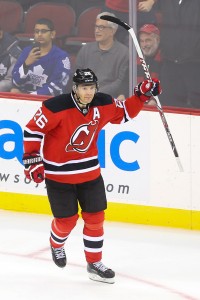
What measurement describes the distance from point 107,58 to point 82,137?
1598 millimetres

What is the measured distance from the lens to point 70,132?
4875 millimetres

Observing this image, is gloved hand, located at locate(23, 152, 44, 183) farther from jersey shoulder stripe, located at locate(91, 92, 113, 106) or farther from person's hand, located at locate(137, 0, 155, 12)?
person's hand, located at locate(137, 0, 155, 12)

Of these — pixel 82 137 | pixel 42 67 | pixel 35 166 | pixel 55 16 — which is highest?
pixel 55 16

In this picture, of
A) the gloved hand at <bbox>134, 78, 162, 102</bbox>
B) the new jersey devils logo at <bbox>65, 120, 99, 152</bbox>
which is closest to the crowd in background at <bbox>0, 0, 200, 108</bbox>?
the gloved hand at <bbox>134, 78, 162, 102</bbox>

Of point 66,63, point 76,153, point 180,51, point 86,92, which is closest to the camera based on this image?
point 86,92

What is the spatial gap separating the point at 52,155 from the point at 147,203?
1.47m

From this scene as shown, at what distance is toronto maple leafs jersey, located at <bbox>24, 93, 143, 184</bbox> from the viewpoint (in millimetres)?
4828

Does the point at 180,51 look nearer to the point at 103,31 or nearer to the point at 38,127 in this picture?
the point at 103,31

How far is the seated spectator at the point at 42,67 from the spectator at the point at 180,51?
0.74 meters

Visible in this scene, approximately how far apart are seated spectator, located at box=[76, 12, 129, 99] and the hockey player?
4.16 feet

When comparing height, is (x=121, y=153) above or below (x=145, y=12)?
below

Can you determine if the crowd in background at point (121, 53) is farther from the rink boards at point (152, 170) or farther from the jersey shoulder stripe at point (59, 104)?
the jersey shoulder stripe at point (59, 104)

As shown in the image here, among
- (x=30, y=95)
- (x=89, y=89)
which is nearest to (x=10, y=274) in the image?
(x=89, y=89)

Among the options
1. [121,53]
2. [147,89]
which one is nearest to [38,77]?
[121,53]
